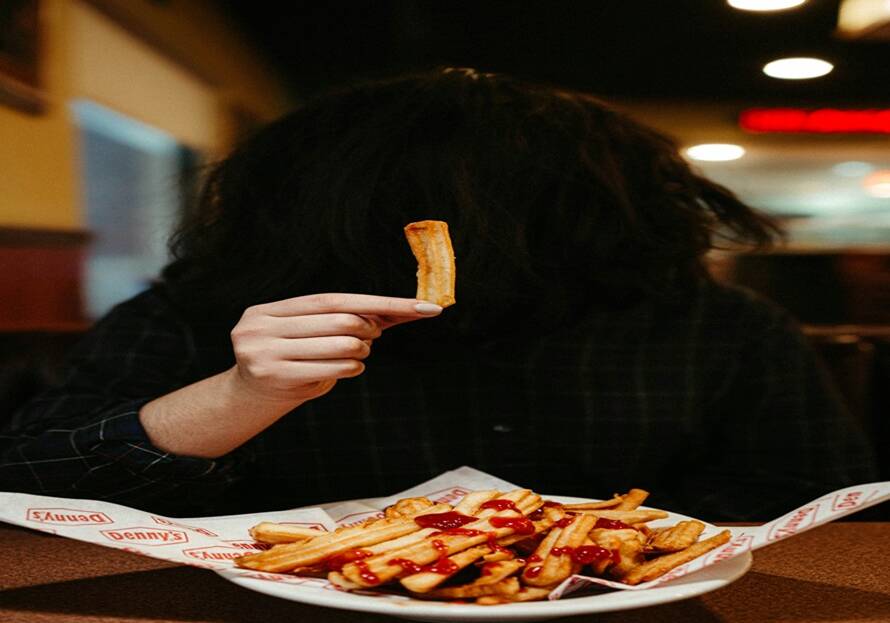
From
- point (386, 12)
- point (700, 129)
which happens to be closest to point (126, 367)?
point (386, 12)

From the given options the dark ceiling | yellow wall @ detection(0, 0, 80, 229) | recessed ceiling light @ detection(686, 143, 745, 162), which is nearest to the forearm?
yellow wall @ detection(0, 0, 80, 229)

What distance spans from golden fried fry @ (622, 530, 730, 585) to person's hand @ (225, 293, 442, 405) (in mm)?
311

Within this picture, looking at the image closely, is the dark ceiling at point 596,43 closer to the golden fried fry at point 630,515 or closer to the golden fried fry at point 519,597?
the golden fried fry at point 630,515

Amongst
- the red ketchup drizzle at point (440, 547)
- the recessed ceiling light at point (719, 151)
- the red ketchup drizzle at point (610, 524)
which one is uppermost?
the recessed ceiling light at point (719, 151)

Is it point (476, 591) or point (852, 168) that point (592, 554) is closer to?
point (476, 591)

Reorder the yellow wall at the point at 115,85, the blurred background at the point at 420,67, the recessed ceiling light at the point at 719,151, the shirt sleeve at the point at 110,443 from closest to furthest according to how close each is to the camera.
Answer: the shirt sleeve at the point at 110,443
the blurred background at the point at 420,67
the yellow wall at the point at 115,85
the recessed ceiling light at the point at 719,151

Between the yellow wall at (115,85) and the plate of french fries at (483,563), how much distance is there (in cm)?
138

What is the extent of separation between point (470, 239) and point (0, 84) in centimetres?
242

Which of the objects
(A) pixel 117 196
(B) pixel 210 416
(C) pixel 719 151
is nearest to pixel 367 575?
(B) pixel 210 416

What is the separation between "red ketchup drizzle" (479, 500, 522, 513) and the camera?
89 centimetres

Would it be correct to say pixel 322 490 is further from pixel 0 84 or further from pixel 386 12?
pixel 386 12

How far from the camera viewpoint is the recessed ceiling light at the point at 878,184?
7.79 m

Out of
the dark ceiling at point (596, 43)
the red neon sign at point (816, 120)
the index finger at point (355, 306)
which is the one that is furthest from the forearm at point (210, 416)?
the red neon sign at point (816, 120)

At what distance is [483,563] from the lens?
0.79 m
